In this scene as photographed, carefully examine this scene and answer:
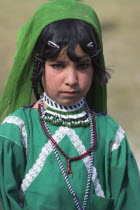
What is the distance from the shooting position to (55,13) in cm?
238

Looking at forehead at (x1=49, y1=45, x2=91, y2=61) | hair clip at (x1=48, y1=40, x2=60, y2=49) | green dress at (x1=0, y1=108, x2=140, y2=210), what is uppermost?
hair clip at (x1=48, y1=40, x2=60, y2=49)

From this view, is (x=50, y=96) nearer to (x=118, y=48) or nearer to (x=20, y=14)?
(x=118, y=48)

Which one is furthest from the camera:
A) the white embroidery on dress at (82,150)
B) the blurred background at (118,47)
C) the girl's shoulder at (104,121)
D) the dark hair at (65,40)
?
the blurred background at (118,47)

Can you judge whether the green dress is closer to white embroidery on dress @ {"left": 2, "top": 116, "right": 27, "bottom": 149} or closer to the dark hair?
white embroidery on dress @ {"left": 2, "top": 116, "right": 27, "bottom": 149}

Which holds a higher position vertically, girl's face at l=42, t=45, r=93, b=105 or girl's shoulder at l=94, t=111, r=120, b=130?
girl's face at l=42, t=45, r=93, b=105

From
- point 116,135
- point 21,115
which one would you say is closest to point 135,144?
point 116,135

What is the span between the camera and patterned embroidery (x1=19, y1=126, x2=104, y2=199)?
2.36 metres

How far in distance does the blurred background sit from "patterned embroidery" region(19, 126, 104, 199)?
6.65ft

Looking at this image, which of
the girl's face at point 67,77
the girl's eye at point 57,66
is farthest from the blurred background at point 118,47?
the girl's eye at point 57,66

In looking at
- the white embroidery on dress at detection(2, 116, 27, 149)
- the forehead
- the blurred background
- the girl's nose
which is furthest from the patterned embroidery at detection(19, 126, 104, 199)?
the blurred background

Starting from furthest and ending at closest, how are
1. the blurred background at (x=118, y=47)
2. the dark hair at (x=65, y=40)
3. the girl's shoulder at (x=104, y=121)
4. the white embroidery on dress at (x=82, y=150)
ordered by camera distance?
the blurred background at (x=118, y=47), the girl's shoulder at (x=104, y=121), the white embroidery on dress at (x=82, y=150), the dark hair at (x=65, y=40)

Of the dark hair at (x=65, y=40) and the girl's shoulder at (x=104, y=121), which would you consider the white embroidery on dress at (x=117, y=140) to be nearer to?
the girl's shoulder at (x=104, y=121)

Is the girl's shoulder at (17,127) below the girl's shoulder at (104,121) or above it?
above

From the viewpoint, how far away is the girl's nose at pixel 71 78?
2314mm
